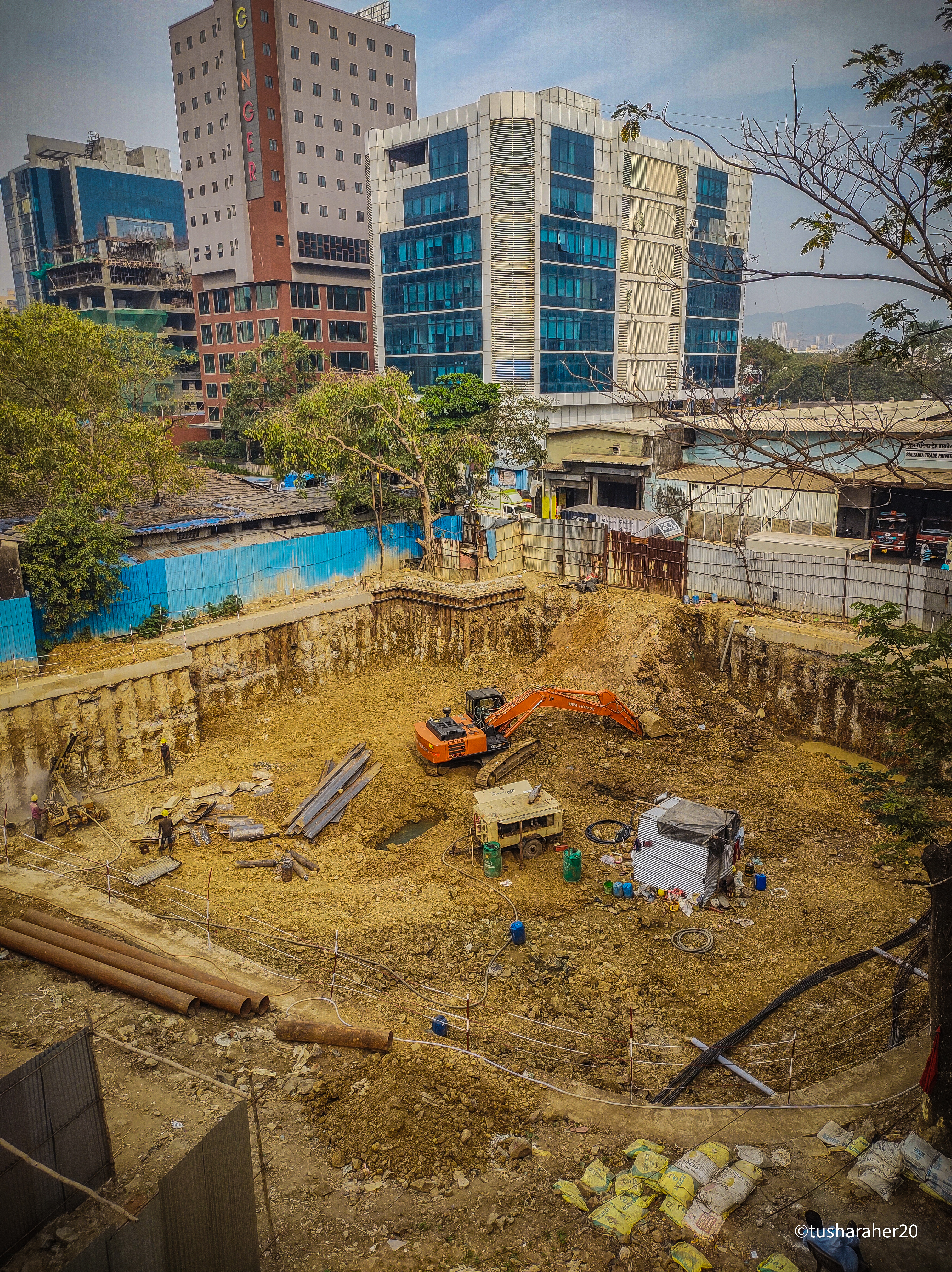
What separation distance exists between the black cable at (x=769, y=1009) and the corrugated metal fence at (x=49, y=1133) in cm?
682

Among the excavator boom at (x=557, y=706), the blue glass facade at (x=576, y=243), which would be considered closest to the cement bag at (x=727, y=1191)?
the excavator boom at (x=557, y=706)

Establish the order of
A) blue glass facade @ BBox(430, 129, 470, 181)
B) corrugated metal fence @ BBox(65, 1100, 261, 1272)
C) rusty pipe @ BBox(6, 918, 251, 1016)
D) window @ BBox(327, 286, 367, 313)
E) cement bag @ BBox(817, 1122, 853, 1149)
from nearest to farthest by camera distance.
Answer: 1. corrugated metal fence @ BBox(65, 1100, 261, 1272)
2. cement bag @ BBox(817, 1122, 853, 1149)
3. rusty pipe @ BBox(6, 918, 251, 1016)
4. blue glass facade @ BBox(430, 129, 470, 181)
5. window @ BBox(327, 286, 367, 313)

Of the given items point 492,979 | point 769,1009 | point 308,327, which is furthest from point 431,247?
point 769,1009

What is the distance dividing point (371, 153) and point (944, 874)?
2249 inches

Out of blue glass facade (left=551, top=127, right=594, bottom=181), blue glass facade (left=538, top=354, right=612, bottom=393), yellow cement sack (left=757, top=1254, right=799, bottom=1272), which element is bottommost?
yellow cement sack (left=757, top=1254, right=799, bottom=1272)

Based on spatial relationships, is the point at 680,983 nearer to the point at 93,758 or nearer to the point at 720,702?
the point at 720,702

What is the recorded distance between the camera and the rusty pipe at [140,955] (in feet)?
40.3

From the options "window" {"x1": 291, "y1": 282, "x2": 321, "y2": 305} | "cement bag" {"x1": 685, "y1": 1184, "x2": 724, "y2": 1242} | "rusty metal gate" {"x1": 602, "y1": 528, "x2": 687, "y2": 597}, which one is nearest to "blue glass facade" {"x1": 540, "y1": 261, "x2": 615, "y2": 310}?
"rusty metal gate" {"x1": 602, "y1": 528, "x2": 687, "y2": 597}

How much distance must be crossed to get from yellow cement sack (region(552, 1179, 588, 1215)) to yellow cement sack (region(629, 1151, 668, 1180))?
651 millimetres

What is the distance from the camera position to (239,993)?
40.1ft

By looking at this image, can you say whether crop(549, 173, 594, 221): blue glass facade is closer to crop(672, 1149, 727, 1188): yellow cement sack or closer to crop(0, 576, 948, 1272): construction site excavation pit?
crop(0, 576, 948, 1272): construction site excavation pit

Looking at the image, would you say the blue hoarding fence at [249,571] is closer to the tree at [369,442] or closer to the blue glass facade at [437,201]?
the tree at [369,442]

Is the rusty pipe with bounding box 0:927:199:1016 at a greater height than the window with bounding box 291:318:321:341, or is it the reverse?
the window with bounding box 291:318:321:341

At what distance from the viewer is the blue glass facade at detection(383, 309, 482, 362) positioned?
160ft
